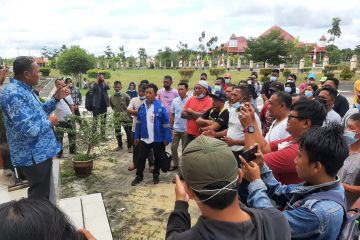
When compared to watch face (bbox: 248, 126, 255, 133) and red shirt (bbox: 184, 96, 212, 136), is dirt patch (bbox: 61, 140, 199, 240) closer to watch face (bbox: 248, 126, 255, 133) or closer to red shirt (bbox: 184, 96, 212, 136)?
red shirt (bbox: 184, 96, 212, 136)

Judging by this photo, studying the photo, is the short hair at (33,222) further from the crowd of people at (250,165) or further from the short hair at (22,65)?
the short hair at (22,65)

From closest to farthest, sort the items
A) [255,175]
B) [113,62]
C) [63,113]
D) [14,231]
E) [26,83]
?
1. [14,231]
2. [255,175]
3. [26,83]
4. [63,113]
5. [113,62]

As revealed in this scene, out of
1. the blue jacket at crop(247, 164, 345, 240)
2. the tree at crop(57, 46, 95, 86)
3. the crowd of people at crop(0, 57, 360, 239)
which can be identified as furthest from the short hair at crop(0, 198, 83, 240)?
the tree at crop(57, 46, 95, 86)

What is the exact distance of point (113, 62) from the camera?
6925 cm

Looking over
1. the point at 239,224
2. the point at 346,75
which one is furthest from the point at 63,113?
the point at 346,75

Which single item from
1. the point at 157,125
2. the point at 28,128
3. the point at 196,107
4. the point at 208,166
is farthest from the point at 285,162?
the point at 157,125

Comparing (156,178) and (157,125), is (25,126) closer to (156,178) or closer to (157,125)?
(157,125)

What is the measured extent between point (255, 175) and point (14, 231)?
1166mm

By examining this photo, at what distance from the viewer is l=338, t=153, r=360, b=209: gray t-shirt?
2508mm

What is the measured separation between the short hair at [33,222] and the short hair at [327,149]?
4.29 ft

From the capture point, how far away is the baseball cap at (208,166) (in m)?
1.23

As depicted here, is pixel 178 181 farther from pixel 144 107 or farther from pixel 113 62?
pixel 113 62

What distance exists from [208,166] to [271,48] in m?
38.6

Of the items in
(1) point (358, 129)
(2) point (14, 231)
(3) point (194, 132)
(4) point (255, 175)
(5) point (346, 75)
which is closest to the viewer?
(2) point (14, 231)
